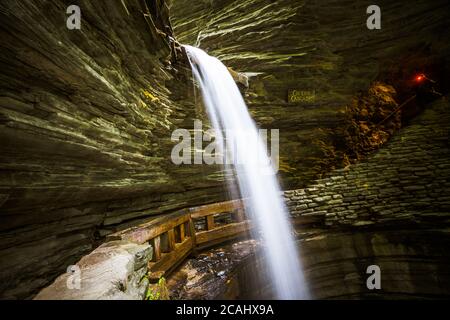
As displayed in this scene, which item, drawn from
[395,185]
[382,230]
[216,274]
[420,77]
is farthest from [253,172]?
[420,77]

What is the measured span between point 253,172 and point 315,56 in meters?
5.07

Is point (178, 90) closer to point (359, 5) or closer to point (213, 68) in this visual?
point (213, 68)

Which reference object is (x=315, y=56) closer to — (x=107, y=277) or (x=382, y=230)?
(x=382, y=230)

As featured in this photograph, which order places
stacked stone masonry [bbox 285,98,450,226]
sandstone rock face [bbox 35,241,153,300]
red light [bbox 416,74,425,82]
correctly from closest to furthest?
1. sandstone rock face [bbox 35,241,153,300]
2. stacked stone masonry [bbox 285,98,450,226]
3. red light [bbox 416,74,425,82]

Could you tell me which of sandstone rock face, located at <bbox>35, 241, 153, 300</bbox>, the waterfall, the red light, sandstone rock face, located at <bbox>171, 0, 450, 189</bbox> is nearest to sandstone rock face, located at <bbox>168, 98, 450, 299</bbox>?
the waterfall

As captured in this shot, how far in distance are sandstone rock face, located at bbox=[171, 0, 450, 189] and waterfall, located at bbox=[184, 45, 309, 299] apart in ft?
2.37

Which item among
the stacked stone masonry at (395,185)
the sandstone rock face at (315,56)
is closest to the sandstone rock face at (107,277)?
the stacked stone masonry at (395,185)

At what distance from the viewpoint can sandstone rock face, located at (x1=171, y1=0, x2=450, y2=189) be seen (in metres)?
8.47

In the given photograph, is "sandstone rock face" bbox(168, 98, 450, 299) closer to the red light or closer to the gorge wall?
the gorge wall

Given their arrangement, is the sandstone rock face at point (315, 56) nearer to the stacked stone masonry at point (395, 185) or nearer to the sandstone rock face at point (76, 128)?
the stacked stone masonry at point (395, 185)

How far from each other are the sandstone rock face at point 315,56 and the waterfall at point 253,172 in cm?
72

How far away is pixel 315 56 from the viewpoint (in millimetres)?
8812

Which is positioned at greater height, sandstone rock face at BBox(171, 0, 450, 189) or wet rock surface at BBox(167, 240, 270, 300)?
sandstone rock face at BBox(171, 0, 450, 189)

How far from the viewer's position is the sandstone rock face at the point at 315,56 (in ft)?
27.8
